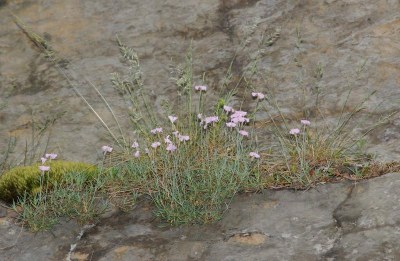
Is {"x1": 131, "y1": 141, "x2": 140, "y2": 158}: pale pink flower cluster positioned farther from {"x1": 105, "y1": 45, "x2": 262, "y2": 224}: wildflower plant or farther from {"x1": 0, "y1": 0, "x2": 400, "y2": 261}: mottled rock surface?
{"x1": 0, "y1": 0, "x2": 400, "y2": 261}: mottled rock surface

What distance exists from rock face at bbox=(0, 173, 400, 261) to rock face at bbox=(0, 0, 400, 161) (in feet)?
2.03

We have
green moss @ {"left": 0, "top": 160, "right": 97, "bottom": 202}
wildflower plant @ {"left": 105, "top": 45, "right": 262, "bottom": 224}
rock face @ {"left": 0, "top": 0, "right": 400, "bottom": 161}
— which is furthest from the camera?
rock face @ {"left": 0, "top": 0, "right": 400, "bottom": 161}

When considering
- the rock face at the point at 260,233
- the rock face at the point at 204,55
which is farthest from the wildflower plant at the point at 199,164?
the rock face at the point at 204,55

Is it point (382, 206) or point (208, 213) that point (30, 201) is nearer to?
point (208, 213)

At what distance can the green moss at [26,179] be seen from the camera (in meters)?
4.78

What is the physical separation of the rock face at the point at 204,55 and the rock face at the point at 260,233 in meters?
0.62

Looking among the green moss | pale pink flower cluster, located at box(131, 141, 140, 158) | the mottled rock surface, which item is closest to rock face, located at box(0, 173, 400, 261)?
the mottled rock surface

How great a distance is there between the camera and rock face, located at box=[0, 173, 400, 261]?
3.83 meters

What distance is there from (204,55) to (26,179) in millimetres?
2110

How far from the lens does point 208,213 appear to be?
4.32 m

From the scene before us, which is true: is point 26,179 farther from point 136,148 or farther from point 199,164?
point 199,164

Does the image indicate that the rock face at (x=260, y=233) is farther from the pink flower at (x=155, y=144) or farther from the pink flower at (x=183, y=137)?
the pink flower at (x=183, y=137)

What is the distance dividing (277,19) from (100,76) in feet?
5.72

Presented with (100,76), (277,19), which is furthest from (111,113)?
(277,19)
